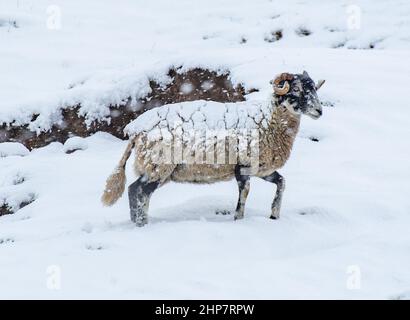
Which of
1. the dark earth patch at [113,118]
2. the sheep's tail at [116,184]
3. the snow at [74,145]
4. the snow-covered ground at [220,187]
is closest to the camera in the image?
the snow-covered ground at [220,187]

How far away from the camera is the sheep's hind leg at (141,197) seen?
22.1 ft

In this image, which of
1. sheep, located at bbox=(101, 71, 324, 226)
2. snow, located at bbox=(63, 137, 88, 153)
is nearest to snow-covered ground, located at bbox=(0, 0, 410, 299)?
snow, located at bbox=(63, 137, 88, 153)

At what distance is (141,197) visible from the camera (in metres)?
6.77

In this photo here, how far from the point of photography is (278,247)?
20.0 ft

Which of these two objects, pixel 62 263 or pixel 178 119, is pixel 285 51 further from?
pixel 62 263

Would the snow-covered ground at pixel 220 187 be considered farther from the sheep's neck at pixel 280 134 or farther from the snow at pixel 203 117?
the snow at pixel 203 117

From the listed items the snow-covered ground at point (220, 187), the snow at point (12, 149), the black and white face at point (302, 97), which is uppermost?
the black and white face at point (302, 97)

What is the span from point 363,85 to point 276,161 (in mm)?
4658

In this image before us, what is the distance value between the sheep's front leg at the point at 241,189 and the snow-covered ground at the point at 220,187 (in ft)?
0.36

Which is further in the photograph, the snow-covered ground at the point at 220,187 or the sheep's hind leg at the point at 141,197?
the sheep's hind leg at the point at 141,197

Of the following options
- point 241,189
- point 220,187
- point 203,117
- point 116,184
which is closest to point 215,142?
point 203,117

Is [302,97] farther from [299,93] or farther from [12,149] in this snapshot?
[12,149]

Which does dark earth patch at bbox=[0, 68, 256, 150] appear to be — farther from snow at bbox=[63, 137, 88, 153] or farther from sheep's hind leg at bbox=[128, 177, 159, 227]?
sheep's hind leg at bbox=[128, 177, 159, 227]

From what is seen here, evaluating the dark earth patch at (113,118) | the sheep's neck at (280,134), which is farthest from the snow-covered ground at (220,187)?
the sheep's neck at (280,134)
